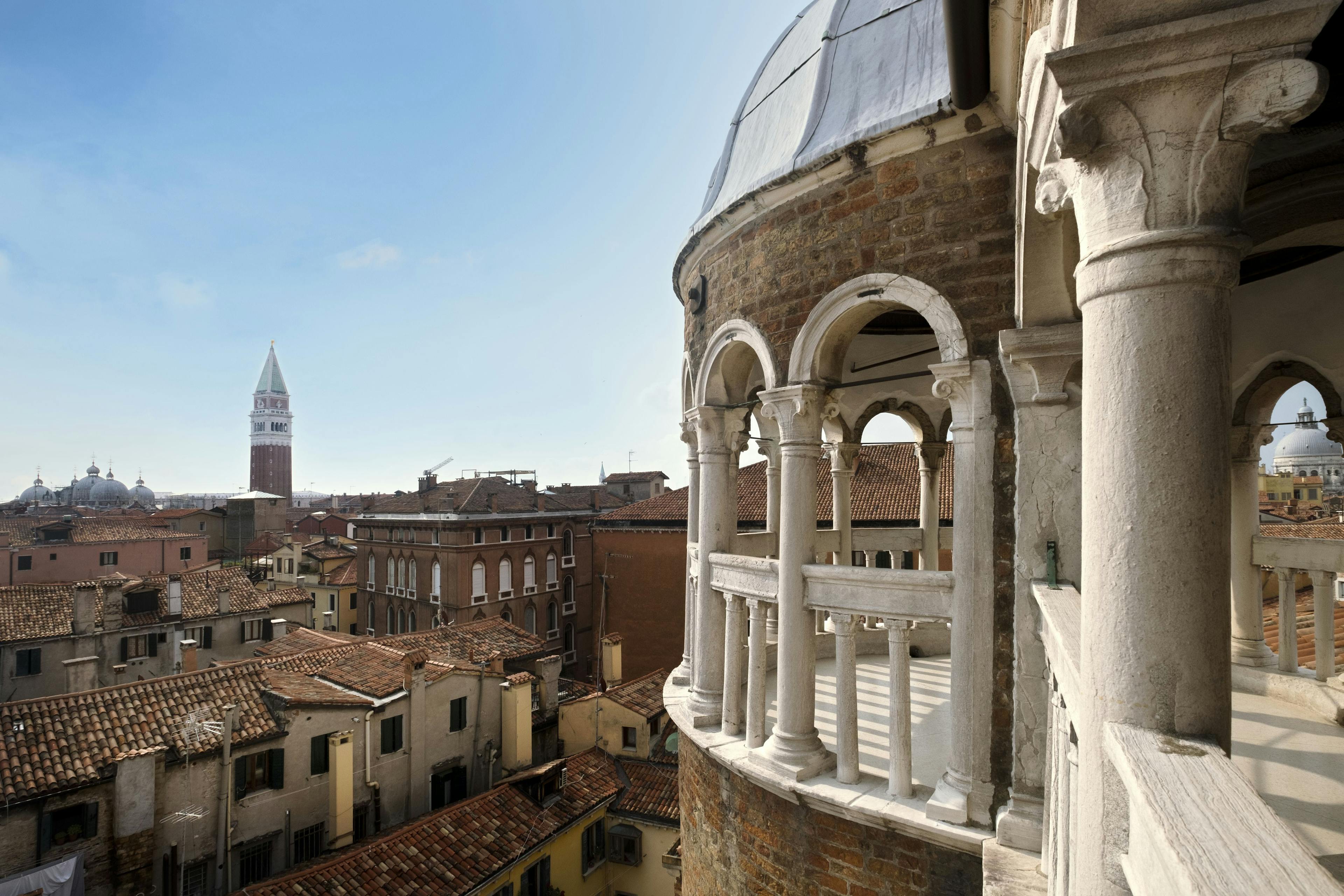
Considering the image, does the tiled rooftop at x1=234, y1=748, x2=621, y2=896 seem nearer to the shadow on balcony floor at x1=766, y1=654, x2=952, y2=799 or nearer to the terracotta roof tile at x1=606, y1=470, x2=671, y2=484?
the shadow on balcony floor at x1=766, y1=654, x2=952, y2=799

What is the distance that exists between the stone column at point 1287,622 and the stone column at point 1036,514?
420 centimetres

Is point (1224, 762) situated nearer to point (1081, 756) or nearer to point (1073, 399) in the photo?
point (1081, 756)

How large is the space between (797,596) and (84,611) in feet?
105

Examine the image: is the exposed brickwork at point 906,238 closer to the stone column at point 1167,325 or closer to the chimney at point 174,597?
the stone column at point 1167,325

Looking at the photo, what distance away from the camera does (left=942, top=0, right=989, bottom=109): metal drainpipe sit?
120 inches

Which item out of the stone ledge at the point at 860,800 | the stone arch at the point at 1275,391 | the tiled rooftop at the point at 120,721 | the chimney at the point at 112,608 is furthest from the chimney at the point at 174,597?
the stone arch at the point at 1275,391

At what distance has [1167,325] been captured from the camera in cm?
181

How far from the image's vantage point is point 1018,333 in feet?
12.5

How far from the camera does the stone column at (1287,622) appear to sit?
657cm

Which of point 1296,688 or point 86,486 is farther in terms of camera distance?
point 86,486

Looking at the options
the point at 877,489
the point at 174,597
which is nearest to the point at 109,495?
the point at 174,597

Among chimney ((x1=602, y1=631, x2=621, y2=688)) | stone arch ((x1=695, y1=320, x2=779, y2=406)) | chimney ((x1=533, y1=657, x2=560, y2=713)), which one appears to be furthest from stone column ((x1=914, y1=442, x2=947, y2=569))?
chimney ((x1=602, y1=631, x2=621, y2=688))

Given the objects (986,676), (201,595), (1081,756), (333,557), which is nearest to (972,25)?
(1081,756)

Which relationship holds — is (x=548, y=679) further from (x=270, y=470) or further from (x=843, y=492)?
(x=270, y=470)
